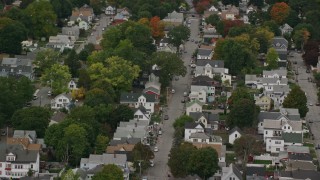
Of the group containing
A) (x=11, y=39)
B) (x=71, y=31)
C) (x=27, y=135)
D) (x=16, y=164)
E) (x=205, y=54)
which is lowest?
(x=16, y=164)

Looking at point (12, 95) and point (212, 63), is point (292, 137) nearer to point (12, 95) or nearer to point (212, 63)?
point (212, 63)

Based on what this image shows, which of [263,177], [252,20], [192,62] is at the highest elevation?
[252,20]

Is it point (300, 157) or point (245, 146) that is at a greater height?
point (245, 146)

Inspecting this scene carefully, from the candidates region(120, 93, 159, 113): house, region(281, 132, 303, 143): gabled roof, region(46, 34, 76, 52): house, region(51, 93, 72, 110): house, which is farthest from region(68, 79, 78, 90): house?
region(281, 132, 303, 143): gabled roof

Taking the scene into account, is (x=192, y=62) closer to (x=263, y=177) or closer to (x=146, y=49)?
(x=146, y=49)

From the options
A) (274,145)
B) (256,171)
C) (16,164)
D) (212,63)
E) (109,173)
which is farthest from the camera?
(212,63)

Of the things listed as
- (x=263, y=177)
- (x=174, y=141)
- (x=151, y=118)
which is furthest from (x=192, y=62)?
(x=263, y=177)

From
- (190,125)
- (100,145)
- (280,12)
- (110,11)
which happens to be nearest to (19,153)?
(100,145)
